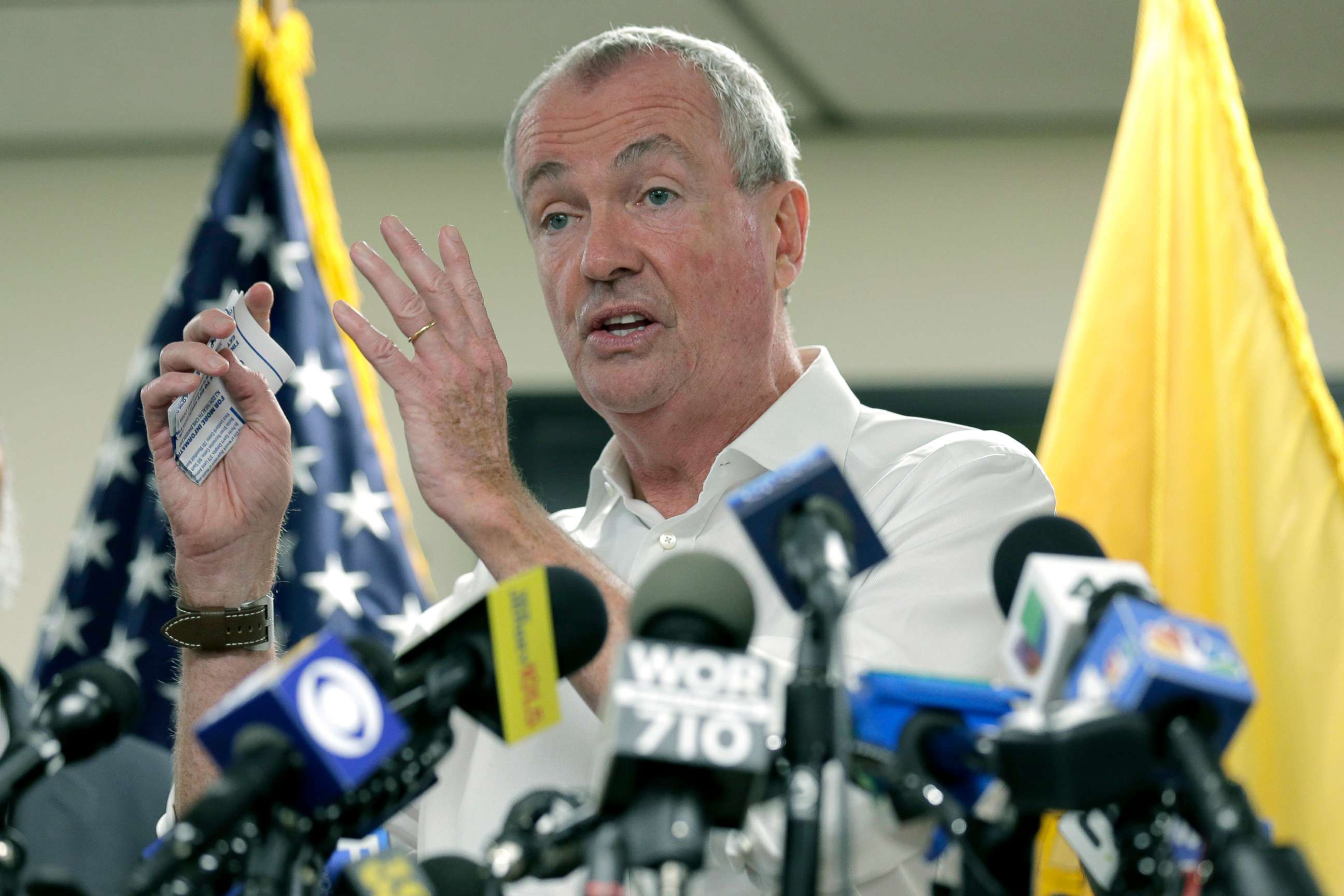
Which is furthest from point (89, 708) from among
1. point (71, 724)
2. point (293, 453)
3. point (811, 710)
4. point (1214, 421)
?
point (293, 453)

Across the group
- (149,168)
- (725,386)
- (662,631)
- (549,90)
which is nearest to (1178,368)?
(725,386)

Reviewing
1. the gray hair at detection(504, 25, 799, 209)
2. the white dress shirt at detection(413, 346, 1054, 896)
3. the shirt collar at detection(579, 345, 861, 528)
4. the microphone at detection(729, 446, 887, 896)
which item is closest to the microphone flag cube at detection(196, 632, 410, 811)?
the microphone at detection(729, 446, 887, 896)

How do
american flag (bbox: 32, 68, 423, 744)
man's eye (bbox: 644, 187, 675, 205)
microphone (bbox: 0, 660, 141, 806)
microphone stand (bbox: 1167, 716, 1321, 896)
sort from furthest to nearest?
american flag (bbox: 32, 68, 423, 744) < man's eye (bbox: 644, 187, 675, 205) < microphone (bbox: 0, 660, 141, 806) < microphone stand (bbox: 1167, 716, 1321, 896)

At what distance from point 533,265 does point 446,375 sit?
302 centimetres

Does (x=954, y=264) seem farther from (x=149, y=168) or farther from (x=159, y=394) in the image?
(x=159, y=394)

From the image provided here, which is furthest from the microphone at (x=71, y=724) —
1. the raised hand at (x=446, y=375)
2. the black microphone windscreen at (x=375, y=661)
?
the raised hand at (x=446, y=375)

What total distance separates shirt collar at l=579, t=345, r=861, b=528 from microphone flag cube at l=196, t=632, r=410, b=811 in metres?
0.88

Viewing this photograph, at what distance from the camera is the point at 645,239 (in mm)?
1819

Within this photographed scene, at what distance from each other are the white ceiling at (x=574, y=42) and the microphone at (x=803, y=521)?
8.79ft

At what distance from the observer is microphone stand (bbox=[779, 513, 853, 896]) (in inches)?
32.4

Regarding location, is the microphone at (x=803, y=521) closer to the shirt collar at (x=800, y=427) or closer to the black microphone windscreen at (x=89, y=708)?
the black microphone windscreen at (x=89, y=708)

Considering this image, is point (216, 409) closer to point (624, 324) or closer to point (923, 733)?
point (624, 324)

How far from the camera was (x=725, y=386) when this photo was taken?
1852 mm

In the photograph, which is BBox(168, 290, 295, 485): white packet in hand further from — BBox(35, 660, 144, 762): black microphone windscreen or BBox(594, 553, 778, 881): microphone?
BBox(594, 553, 778, 881): microphone
